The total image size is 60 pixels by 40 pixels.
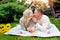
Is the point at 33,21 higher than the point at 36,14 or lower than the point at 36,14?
lower

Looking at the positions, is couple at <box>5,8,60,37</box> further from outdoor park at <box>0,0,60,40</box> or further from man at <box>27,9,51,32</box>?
outdoor park at <box>0,0,60,40</box>

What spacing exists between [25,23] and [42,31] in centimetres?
33

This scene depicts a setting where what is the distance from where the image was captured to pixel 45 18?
15.2 ft

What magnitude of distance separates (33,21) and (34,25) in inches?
2.9

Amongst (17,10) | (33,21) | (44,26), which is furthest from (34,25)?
(17,10)

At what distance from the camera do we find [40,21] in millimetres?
4582

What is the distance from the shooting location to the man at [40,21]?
179 inches

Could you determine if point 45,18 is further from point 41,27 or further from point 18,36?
point 18,36

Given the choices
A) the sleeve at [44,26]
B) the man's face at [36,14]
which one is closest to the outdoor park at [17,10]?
the man's face at [36,14]

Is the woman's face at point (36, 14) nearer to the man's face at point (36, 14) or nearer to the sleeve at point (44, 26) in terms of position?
the man's face at point (36, 14)

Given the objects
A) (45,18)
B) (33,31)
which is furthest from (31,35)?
(45,18)

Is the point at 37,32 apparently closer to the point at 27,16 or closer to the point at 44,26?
the point at 44,26

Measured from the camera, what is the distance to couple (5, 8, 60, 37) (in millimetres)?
4520

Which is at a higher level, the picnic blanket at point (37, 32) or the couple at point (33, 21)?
the couple at point (33, 21)
